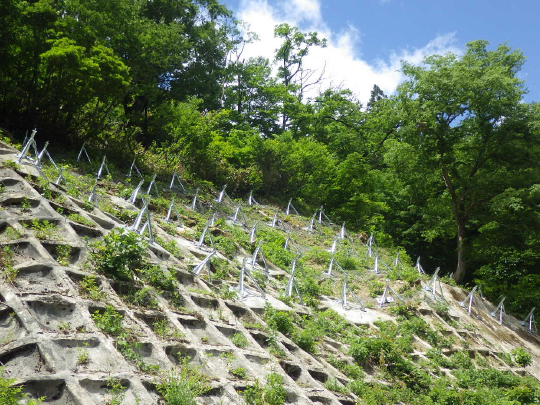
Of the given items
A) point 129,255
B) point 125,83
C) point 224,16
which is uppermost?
point 224,16

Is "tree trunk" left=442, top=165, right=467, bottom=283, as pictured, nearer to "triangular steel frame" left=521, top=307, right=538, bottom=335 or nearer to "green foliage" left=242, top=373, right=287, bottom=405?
"triangular steel frame" left=521, top=307, right=538, bottom=335

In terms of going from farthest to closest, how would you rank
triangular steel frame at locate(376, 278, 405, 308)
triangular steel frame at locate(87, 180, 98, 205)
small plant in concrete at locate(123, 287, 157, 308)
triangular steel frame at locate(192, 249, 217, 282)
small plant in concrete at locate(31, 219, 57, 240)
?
triangular steel frame at locate(376, 278, 405, 308) → triangular steel frame at locate(87, 180, 98, 205) → triangular steel frame at locate(192, 249, 217, 282) → small plant in concrete at locate(31, 219, 57, 240) → small plant in concrete at locate(123, 287, 157, 308)

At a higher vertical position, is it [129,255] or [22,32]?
[22,32]

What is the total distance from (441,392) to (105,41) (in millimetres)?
13828

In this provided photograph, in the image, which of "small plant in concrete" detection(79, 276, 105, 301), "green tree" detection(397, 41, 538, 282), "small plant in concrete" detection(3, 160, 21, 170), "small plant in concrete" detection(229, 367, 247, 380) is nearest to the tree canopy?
"green tree" detection(397, 41, 538, 282)

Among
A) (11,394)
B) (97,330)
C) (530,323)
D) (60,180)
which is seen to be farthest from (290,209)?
(11,394)

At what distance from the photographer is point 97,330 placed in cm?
571

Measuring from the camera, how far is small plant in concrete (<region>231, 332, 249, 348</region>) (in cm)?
734

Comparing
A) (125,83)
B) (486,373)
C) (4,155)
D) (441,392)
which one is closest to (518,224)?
(486,373)

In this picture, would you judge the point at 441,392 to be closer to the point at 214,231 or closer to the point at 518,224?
the point at 214,231

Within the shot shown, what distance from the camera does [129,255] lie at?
7246mm

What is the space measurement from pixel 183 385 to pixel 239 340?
2.03m

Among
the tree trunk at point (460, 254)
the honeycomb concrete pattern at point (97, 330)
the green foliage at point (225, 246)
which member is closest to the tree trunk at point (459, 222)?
the tree trunk at point (460, 254)

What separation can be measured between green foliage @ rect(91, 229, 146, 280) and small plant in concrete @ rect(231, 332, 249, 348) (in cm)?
195
